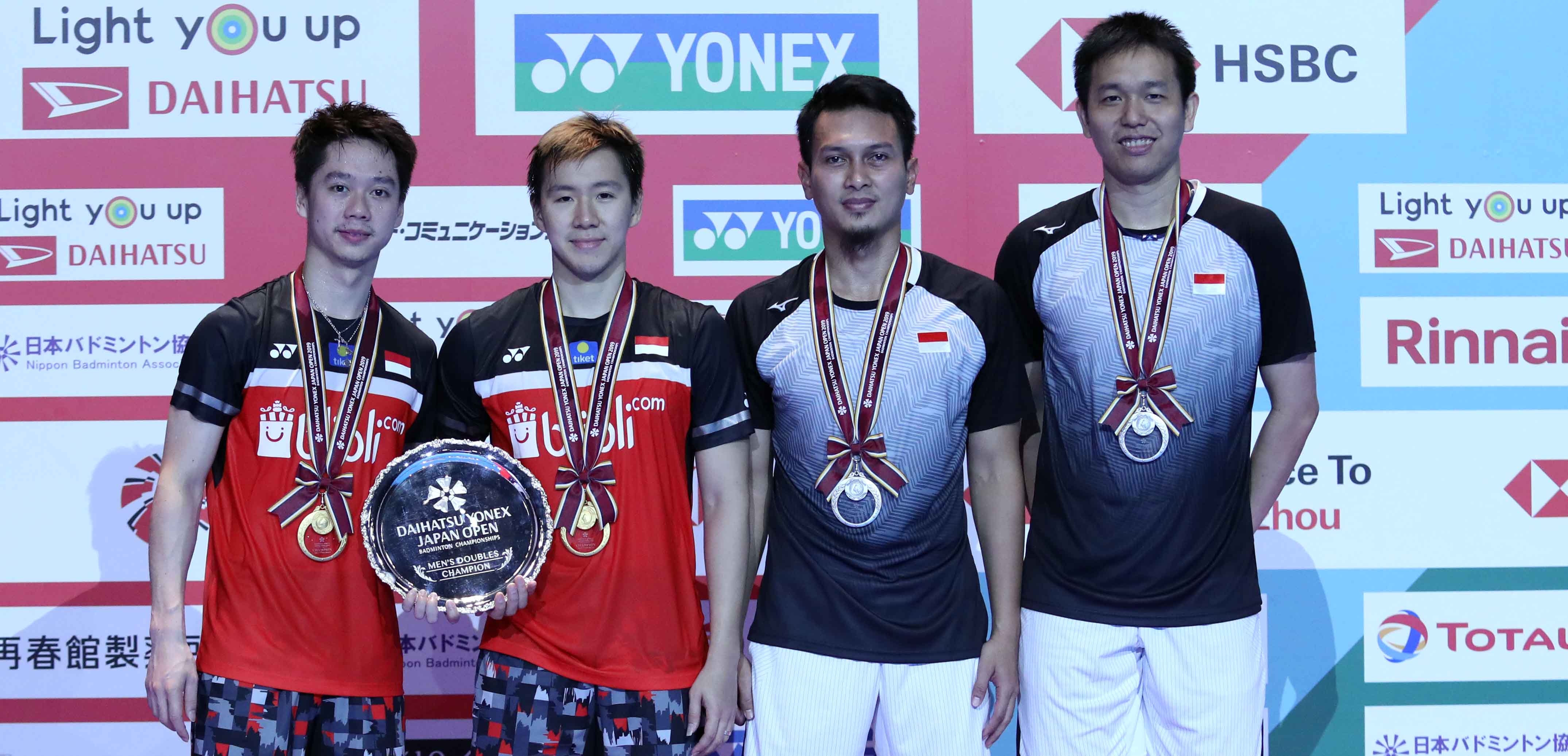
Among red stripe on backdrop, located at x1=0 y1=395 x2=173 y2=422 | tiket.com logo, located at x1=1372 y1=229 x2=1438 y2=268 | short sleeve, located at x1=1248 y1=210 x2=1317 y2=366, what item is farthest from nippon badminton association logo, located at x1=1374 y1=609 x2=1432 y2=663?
red stripe on backdrop, located at x1=0 y1=395 x2=173 y2=422

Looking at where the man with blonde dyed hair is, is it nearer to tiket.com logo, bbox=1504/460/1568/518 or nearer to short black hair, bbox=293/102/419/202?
short black hair, bbox=293/102/419/202

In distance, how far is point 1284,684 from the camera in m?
3.81

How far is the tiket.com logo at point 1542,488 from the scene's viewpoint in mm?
3797

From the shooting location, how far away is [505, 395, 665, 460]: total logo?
2428mm

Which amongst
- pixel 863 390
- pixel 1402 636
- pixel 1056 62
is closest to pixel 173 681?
pixel 863 390

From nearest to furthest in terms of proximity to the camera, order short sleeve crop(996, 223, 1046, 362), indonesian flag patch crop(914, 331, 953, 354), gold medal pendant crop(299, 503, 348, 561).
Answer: gold medal pendant crop(299, 503, 348, 561) → indonesian flag patch crop(914, 331, 953, 354) → short sleeve crop(996, 223, 1046, 362)

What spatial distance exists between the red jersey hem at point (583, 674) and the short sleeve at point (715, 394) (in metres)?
0.52

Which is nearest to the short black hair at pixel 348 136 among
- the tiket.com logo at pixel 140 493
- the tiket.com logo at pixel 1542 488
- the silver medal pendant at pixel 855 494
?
the silver medal pendant at pixel 855 494

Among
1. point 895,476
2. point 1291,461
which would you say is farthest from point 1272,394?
point 895,476

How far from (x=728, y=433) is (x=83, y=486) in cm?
259

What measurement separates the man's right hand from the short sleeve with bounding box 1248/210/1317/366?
2582mm

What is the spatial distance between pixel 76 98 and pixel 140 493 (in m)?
1.37

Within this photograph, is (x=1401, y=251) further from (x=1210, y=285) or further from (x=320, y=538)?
(x=320, y=538)

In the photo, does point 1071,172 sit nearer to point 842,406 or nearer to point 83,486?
point 842,406
